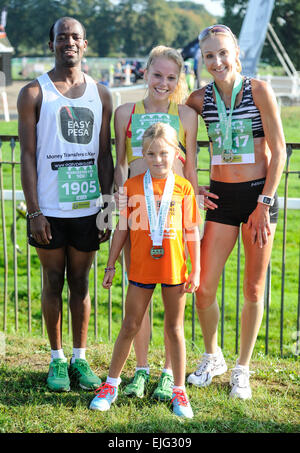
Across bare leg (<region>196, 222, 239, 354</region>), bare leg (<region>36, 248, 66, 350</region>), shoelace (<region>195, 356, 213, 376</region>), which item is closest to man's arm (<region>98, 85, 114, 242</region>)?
bare leg (<region>36, 248, 66, 350</region>)

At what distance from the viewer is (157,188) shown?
3049 millimetres

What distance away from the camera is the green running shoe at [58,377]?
3417mm

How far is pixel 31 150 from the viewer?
3.21 meters

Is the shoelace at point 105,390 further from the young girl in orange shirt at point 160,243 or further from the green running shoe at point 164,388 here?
the green running shoe at point 164,388

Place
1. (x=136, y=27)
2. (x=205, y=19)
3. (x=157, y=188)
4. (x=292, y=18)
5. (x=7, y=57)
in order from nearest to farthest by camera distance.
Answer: (x=157, y=188) → (x=7, y=57) → (x=292, y=18) → (x=136, y=27) → (x=205, y=19)

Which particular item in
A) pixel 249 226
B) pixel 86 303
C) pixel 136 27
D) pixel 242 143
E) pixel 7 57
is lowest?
pixel 86 303

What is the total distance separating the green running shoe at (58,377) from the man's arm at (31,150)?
82 cm

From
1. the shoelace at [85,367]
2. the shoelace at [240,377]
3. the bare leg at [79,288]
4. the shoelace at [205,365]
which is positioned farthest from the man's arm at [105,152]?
the shoelace at [240,377]

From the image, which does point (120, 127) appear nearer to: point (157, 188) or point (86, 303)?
point (157, 188)

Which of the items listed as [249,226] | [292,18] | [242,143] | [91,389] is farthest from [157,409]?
[292,18]

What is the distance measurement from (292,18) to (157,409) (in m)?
50.1

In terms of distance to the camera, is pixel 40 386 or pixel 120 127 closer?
pixel 120 127

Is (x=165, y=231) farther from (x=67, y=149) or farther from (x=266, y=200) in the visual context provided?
(x=67, y=149)

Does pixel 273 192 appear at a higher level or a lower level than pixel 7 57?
lower
